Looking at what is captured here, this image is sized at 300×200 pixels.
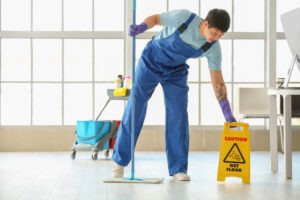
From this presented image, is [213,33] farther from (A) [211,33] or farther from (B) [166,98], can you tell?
(B) [166,98]

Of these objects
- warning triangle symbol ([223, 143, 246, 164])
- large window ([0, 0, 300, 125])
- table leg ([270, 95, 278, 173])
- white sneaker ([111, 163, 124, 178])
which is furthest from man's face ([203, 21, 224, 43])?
large window ([0, 0, 300, 125])

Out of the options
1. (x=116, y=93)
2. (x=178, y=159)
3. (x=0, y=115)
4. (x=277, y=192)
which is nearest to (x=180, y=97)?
(x=178, y=159)

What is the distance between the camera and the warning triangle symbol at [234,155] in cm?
380

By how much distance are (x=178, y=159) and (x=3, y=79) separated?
325 cm

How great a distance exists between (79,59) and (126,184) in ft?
11.1

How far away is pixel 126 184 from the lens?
3.47 metres

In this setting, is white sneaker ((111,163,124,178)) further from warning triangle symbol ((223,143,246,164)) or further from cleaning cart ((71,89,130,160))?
cleaning cart ((71,89,130,160))

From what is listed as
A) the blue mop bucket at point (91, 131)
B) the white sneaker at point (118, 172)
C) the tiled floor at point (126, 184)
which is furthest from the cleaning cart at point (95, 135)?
the white sneaker at point (118, 172)

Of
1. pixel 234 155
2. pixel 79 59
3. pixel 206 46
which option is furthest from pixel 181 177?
pixel 79 59

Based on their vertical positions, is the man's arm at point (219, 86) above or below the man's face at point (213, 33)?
below

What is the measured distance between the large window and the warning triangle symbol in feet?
9.39

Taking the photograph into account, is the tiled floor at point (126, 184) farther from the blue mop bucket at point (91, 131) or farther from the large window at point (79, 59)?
the large window at point (79, 59)

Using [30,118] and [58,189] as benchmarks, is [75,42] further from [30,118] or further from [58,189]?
[58,189]

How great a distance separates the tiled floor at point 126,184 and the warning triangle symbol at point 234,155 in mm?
122
